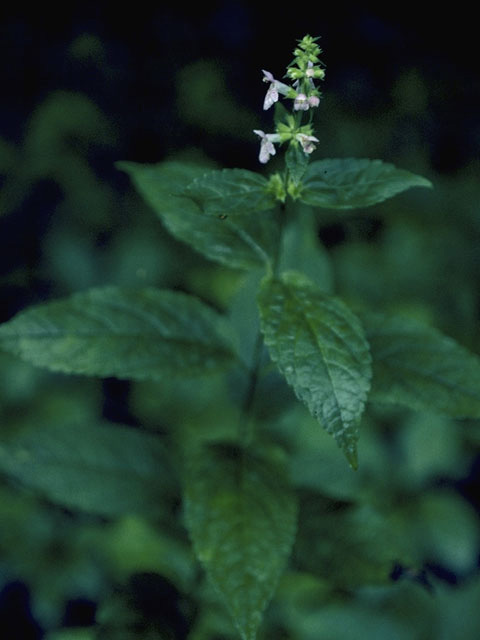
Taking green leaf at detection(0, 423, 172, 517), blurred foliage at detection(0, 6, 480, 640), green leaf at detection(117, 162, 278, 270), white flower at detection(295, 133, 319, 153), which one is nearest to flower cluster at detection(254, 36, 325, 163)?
white flower at detection(295, 133, 319, 153)

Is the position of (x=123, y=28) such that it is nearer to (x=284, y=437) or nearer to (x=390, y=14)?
(x=390, y=14)

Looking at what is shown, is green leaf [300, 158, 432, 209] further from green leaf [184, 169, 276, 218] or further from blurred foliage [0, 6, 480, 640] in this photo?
blurred foliage [0, 6, 480, 640]

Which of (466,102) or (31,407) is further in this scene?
(466,102)

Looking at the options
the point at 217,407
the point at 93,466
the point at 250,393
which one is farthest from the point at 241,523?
the point at 217,407

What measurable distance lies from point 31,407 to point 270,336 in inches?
56.9

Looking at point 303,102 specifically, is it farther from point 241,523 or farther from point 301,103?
point 241,523

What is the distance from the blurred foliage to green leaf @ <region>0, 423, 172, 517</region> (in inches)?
0.7

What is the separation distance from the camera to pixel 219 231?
1.10 meters

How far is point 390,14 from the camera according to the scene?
9.36 feet

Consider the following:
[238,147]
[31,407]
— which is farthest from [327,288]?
[238,147]

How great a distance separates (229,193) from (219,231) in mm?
206

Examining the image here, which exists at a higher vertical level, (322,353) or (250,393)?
(322,353)

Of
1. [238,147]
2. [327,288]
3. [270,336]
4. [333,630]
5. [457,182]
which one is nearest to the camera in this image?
[270,336]

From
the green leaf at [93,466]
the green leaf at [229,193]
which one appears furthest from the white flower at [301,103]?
the green leaf at [93,466]
